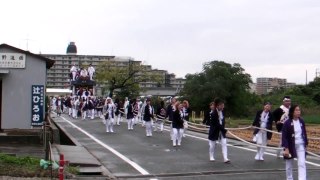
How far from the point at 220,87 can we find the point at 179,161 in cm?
4977

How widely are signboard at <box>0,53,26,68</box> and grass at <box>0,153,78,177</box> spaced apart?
5791 mm

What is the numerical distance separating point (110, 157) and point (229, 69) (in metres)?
→ 52.9

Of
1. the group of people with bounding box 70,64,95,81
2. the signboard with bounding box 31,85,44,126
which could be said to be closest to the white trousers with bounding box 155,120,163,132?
the signboard with bounding box 31,85,44,126

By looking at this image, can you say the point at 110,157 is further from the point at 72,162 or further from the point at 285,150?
the point at 285,150

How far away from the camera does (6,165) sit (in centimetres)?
1230

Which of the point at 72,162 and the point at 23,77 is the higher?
the point at 23,77

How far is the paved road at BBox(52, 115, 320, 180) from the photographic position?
494 inches

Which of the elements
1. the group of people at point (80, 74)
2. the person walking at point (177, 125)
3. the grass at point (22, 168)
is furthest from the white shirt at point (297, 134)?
the group of people at point (80, 74)

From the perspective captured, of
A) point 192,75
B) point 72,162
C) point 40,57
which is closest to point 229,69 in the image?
point 192,75

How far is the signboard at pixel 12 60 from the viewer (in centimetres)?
1794

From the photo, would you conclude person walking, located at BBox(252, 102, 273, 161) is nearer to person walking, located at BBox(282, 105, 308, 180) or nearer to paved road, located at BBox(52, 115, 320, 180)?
paved road, located at BBox(52, 115, 320, 180)

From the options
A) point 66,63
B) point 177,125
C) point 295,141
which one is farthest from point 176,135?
point 66,63

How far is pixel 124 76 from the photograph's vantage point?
8056 centimetres

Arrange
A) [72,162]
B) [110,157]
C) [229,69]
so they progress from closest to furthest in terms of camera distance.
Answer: [72,162] < [110,157] < [229,69]
